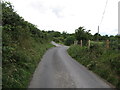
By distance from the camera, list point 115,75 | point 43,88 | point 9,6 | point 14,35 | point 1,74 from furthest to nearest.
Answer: point 9,6, point 14,35, point 115,75, point 43,88, point 1,74

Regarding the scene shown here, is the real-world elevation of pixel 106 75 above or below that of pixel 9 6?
below

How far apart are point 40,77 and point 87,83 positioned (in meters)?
2.71

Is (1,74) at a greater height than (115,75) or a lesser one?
greater

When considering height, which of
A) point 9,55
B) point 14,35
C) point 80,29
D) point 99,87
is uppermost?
point 80,29

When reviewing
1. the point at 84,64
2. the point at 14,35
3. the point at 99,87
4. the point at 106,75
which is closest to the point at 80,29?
the point at 84,64

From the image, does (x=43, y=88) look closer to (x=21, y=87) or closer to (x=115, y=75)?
(x=21, y=87)

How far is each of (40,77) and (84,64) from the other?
5.62 m

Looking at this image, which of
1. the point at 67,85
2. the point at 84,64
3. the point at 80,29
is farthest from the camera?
the point at 80,29

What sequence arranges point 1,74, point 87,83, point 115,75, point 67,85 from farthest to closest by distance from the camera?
1. point 115,75
2. point 87,83
3. point 67,85
4. point 1,74

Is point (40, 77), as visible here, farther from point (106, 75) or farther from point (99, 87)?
point (106, 75)

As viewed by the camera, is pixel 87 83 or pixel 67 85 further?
pixel 87 83

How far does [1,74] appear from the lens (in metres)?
6.59

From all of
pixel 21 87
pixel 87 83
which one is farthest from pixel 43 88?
pixel 87 83

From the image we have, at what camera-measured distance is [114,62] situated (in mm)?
9961
